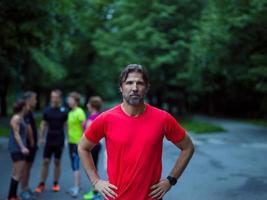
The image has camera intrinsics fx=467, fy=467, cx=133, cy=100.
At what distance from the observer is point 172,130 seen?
10.9ft

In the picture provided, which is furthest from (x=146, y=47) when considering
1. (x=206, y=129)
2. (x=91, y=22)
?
(x=91, y=22)

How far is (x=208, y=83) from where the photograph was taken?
33.4m

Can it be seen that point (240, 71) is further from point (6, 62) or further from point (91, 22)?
point (91, 22)

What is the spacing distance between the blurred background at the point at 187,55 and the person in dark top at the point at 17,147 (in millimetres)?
2185

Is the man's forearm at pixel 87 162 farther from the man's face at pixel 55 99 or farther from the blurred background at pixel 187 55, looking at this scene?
the man's face at pixel 55 99

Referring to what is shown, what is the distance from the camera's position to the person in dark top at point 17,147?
7.28 metres

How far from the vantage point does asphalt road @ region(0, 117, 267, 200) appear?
310 inches

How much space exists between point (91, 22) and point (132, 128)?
4197cm

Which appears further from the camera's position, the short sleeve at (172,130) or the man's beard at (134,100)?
the short sleeve at (172,130)

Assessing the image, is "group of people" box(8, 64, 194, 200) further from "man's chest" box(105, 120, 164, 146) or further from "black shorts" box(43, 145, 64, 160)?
"black shorts" box(43, 145, 64, 160)

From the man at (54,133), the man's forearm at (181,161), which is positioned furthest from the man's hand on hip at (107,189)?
the man at (54,133)

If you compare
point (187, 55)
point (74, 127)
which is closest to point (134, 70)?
point (74, 127)

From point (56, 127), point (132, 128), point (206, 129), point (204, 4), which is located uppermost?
point (204, 4)

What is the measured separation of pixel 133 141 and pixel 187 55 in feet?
84.2
